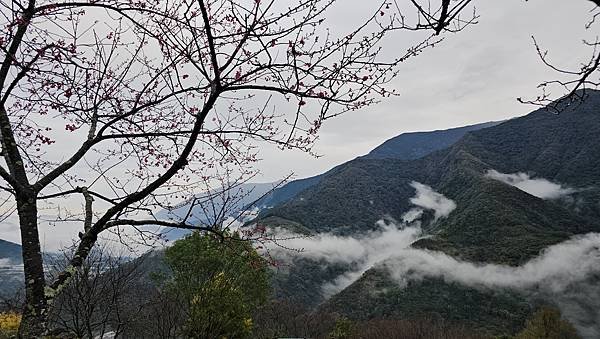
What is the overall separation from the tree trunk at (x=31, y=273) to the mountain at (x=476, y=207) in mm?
43933

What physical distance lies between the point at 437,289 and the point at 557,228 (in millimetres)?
31935

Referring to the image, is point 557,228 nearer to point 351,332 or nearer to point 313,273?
point 313,273

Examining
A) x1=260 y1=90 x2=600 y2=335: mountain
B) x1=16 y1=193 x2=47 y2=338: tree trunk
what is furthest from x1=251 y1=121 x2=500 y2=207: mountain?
x1=16 y1=193 x2=47 y2=338: tree trunk

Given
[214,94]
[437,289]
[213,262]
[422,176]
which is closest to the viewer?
[214,94]

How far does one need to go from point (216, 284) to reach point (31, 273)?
7.84 metres

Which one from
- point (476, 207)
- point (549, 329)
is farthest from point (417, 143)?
point (549, 329)

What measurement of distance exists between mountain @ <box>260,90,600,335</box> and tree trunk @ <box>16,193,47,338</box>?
1730 inches

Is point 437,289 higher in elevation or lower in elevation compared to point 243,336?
lower

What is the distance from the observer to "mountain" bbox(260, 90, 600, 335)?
6203cm

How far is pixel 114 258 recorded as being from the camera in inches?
261

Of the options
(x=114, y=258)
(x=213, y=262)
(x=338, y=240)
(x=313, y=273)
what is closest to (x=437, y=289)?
(x=313, y=273)

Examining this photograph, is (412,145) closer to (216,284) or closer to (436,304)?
(436,304)

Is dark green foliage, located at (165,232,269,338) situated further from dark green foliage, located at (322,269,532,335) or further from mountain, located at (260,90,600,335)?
dark green foliage, located at (322,269,532,335)

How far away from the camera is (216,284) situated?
989cm
